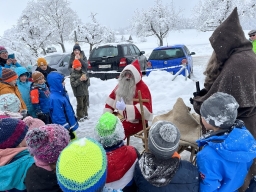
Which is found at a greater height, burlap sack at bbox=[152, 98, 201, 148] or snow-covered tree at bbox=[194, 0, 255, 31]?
snow-covered tree at bbox=[194, 0, 255, 31]

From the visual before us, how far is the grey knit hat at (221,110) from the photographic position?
6.24 ft

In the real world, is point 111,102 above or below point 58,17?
below

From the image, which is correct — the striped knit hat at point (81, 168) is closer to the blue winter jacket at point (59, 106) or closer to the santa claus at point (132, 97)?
the santa claus at point (132, 97)

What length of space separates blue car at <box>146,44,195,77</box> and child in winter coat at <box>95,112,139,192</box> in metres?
7.79

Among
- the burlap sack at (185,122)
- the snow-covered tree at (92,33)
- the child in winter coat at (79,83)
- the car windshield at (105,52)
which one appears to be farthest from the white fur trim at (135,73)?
the snow-covered tree at (92,33)

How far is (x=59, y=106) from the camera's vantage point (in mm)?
4105

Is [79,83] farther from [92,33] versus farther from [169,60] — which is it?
[92,33]

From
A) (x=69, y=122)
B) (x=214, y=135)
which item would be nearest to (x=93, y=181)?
(x=214, y=135)

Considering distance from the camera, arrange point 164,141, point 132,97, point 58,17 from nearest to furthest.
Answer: point 164,141 < point 132,97 < point 58,17

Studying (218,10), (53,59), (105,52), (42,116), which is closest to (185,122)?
(42,116)

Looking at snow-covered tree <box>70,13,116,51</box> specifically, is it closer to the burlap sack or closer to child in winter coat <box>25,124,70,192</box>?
the burlap sack

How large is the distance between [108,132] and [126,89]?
167cm

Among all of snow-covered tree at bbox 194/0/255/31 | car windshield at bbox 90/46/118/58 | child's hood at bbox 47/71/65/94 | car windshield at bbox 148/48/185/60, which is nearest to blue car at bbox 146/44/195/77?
car windshield at bbox 148/48/185/60

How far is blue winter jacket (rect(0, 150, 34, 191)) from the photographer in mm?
1941
